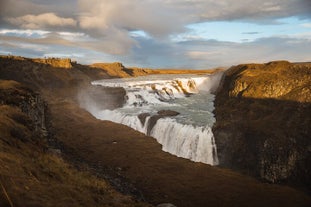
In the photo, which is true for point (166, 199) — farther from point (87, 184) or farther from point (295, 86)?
point (295, 86)

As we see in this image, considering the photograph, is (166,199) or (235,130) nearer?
(166,199)

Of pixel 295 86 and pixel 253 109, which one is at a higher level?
pixel 295 86

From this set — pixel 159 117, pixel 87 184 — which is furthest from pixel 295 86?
pixel 87 184

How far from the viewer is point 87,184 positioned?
1647 cm

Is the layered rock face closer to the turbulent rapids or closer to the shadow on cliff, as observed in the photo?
the shadow on cliff

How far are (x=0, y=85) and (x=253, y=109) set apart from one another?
2746 centimetres

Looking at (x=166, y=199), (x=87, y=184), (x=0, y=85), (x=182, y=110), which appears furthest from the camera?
(x=182, y=110)

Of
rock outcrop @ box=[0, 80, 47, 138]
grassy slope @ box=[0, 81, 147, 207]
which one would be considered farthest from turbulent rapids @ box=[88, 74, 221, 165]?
grassy slope @ box=[0, 81, 147, 207]

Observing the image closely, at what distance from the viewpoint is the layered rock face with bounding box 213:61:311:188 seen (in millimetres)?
29938

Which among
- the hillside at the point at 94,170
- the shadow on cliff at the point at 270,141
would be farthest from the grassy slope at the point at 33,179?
the shadow on cliff at the point at 270,141

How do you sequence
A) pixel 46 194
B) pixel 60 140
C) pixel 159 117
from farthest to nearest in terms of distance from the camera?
pixel 159 117 → pixel 60 140 → pixel 46 194

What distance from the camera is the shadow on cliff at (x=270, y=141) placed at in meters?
29.6

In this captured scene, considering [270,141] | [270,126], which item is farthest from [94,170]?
[270,126]

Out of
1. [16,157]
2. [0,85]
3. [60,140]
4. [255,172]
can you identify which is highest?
[0,85]
